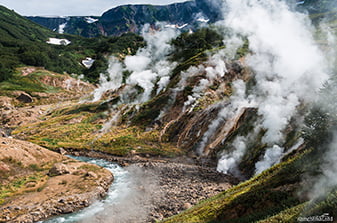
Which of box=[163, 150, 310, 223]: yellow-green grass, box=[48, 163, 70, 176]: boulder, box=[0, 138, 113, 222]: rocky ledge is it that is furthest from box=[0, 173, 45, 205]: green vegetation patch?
box=[163, 150, 310, 223]: yellow-green grass

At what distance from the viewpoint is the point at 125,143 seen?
5072cm

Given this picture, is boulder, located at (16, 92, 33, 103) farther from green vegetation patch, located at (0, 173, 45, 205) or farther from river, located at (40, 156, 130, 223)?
green vegetation patch, located at (0, 173, 45, 205)

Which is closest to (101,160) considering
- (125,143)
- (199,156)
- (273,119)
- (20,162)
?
(125,143)

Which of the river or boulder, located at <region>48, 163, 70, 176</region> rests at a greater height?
the river

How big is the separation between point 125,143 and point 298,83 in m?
36.4

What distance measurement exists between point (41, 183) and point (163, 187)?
1709 centimetres

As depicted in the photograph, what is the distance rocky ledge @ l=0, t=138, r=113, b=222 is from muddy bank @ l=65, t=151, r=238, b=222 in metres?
4.44

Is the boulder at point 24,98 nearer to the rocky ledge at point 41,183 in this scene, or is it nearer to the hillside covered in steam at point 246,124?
the hillside covered in steam at point 246,124

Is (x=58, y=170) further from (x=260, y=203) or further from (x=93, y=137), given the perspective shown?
(x=260, y=203)

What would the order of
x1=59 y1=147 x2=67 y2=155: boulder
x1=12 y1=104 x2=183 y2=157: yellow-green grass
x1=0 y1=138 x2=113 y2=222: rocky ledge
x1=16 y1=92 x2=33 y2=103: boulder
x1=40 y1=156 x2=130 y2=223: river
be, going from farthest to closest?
x1=16 y1=92 x2=33 y2=103: boulder → x1=59 y1=147 x2=67 y2=155: boulder → x1=12 y1=104 x2=183 y2=157: yellow-green grass → x1=0 y1=138 x2=113 y2=222: rocky ledge → x1=40 y1=156 x2=130 y2=223: river

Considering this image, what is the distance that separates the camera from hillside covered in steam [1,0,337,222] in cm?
1345

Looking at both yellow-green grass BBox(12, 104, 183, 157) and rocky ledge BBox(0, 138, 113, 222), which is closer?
rocky ledge BBox(0, 138, 113, 222)

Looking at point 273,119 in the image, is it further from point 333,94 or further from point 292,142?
point 333,94

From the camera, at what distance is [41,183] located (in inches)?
1273
